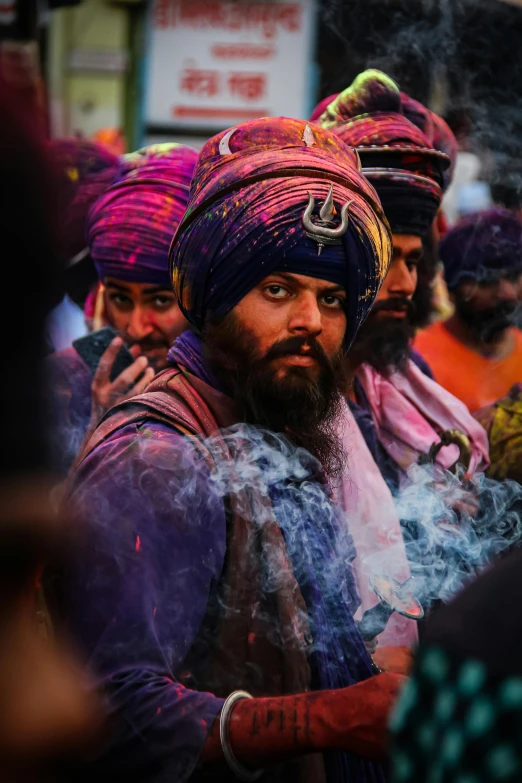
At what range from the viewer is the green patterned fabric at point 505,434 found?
426 centimetres

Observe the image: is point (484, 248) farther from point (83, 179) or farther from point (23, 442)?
point (23, 442)

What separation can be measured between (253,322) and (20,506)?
1852 millimetres

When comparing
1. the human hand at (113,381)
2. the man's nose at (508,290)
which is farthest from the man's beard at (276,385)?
the man's nose at (508,290)

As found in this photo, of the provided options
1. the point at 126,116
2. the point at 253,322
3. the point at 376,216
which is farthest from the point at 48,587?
the point at 126,116

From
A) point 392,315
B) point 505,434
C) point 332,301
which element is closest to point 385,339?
A: point 392,315

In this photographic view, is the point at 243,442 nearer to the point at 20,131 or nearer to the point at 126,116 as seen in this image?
the point at 20,131

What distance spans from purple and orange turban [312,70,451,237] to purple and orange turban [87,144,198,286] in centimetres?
68

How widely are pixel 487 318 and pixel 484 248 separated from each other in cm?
38

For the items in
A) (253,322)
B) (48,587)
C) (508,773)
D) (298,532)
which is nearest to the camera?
(508,773)

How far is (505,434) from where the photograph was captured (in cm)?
448

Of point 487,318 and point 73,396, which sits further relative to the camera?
point 487,318

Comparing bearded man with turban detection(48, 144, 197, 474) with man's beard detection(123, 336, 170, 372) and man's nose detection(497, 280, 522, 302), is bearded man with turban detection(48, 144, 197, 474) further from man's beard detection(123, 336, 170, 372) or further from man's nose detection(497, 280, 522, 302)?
man's nose detection(497, 280, 522, 302)

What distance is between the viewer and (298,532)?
2854 mm

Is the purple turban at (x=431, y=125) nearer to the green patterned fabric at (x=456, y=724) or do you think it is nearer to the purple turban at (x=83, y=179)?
the purple turban at (x=83, y=179)
